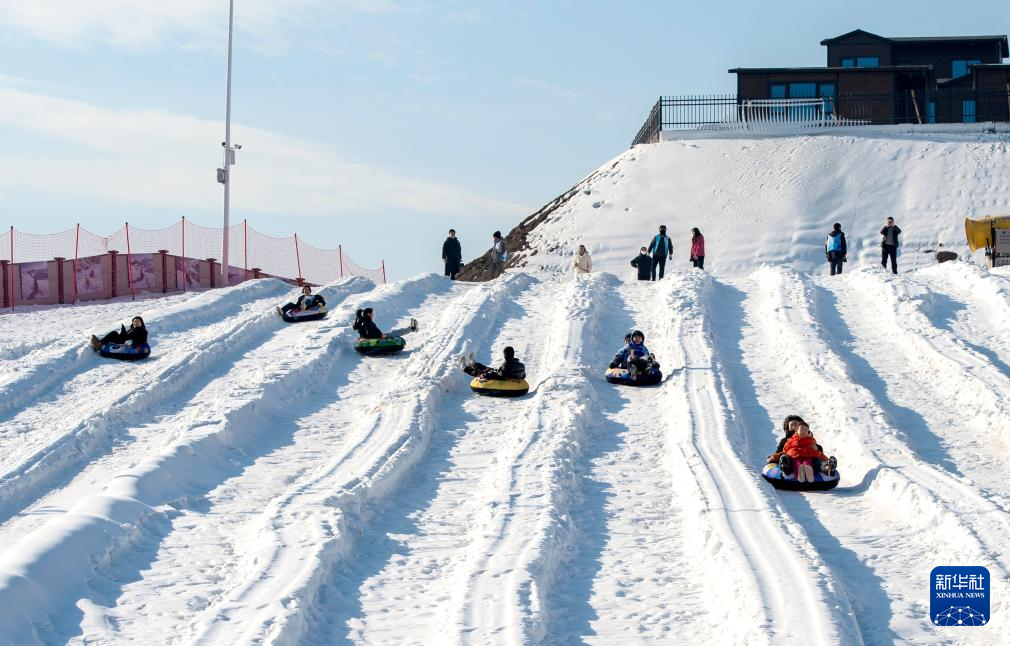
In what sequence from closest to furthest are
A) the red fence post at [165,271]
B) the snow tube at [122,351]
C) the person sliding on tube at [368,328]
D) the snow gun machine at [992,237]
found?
the snow tube at [122,351] < the person sliding on tube at [368,328] < the snow gun machine at [992,237] < the red fence post at [165,271]

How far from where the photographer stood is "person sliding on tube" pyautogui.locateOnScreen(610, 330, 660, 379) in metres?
15.6

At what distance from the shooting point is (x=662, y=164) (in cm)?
3850

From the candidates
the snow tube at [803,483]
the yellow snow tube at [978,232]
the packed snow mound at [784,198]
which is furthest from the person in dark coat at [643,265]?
the snow tube at [803,483]

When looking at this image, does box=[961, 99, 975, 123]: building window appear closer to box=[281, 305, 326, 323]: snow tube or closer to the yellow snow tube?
the yellow snow tube

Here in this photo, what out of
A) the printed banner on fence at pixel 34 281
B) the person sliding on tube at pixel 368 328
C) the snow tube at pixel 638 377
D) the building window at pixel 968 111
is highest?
the building window at pixel 968 111

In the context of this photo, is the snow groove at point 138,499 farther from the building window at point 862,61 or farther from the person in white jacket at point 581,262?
the building window at point 862,61

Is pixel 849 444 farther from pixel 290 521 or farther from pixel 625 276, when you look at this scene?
pixel 625 276

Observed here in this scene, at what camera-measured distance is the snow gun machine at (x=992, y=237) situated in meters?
26.2

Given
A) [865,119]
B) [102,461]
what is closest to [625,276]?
[865,119]

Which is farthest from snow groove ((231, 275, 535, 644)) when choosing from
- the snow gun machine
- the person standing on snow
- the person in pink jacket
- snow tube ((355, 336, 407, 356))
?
the snow gun machine

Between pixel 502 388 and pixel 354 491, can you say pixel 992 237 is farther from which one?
pixel 354 491

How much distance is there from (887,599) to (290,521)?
14.6ft

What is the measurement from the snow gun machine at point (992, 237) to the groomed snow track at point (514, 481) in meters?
6.15

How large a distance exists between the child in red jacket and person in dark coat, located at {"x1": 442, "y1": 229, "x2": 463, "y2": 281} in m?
16.4
